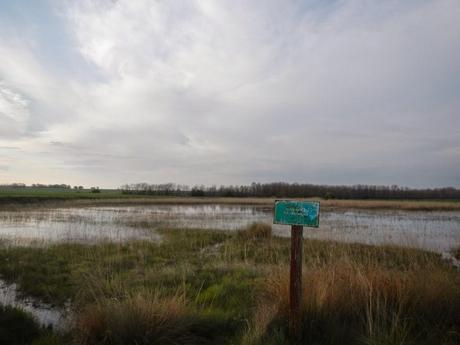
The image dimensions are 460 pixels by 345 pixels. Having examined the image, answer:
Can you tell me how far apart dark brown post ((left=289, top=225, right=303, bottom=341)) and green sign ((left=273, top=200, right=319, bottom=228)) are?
0.39ft

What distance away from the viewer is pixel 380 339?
3787 mm

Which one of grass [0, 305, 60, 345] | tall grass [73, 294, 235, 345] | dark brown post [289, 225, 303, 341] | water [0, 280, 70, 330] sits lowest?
water [0, 280, 70, 330]

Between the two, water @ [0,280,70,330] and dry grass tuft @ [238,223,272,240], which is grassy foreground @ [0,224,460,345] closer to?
water @ [0,280,70,330]

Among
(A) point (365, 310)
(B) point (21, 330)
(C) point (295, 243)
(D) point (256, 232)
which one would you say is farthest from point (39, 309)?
(D) point (256, 232)

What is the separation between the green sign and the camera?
155 inches

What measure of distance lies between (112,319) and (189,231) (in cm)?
1389

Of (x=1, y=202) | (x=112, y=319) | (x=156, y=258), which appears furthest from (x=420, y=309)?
(x=1, y=202)

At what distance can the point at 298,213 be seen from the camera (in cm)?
403

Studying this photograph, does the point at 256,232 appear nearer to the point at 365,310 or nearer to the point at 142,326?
the point at 365,310

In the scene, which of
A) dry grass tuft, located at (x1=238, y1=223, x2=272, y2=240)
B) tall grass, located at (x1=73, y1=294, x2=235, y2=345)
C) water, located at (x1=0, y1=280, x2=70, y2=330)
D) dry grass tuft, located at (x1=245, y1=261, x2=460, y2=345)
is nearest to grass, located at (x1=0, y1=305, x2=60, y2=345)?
water, located at (x1=0, y1=280, x2=70, y2=330)

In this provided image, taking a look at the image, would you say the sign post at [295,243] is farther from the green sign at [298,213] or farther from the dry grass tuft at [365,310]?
the dry grass tuft at [365,310]

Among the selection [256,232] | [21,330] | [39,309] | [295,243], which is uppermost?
[295,243]

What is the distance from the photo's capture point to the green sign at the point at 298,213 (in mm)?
3934

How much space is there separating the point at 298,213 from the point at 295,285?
2.97 feet
